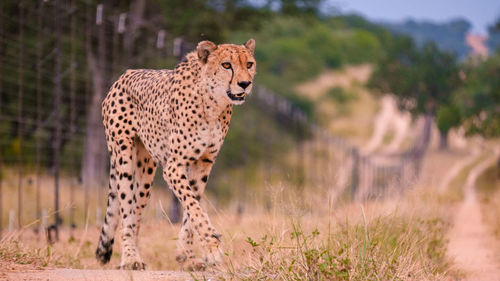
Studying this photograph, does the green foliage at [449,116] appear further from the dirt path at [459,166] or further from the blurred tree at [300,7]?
the blurred tree at [300,7]

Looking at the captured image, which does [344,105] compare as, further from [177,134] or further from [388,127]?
[177,134]

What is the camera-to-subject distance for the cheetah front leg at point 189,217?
6.27 m

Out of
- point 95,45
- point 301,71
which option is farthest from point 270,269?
point 301,71

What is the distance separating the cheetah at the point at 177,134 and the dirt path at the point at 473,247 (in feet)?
10.1

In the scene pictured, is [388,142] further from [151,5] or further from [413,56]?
[151,5]

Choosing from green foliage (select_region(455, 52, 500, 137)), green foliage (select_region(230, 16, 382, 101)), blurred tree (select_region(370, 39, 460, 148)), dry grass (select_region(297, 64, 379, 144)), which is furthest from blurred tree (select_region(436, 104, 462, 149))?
dry grass (select_region(297, 64, 379, 144))

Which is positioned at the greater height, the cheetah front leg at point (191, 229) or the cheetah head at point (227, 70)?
the cheetah head at point (227, 70)

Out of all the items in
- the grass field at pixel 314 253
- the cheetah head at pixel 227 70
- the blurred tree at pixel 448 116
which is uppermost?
the cheetah head at pixel 227 70

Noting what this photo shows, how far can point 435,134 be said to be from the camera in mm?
62406

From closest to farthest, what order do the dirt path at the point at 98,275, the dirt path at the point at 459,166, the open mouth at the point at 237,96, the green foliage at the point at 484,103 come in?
the dirt path at the point at 98,275
the open mouth at the point at 237,96
the green foliage at the point at 484,103
the dirt path at the point at 459,166

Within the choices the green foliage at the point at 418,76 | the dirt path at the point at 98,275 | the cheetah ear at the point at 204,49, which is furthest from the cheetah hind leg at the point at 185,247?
the green foliage at the point at 418,76

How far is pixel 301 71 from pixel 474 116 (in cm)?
3641

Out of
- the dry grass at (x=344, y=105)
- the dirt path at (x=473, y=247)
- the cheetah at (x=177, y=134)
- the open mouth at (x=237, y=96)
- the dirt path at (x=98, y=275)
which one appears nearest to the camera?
the dirt path at (x=98, y=275)

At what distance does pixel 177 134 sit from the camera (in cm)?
698
